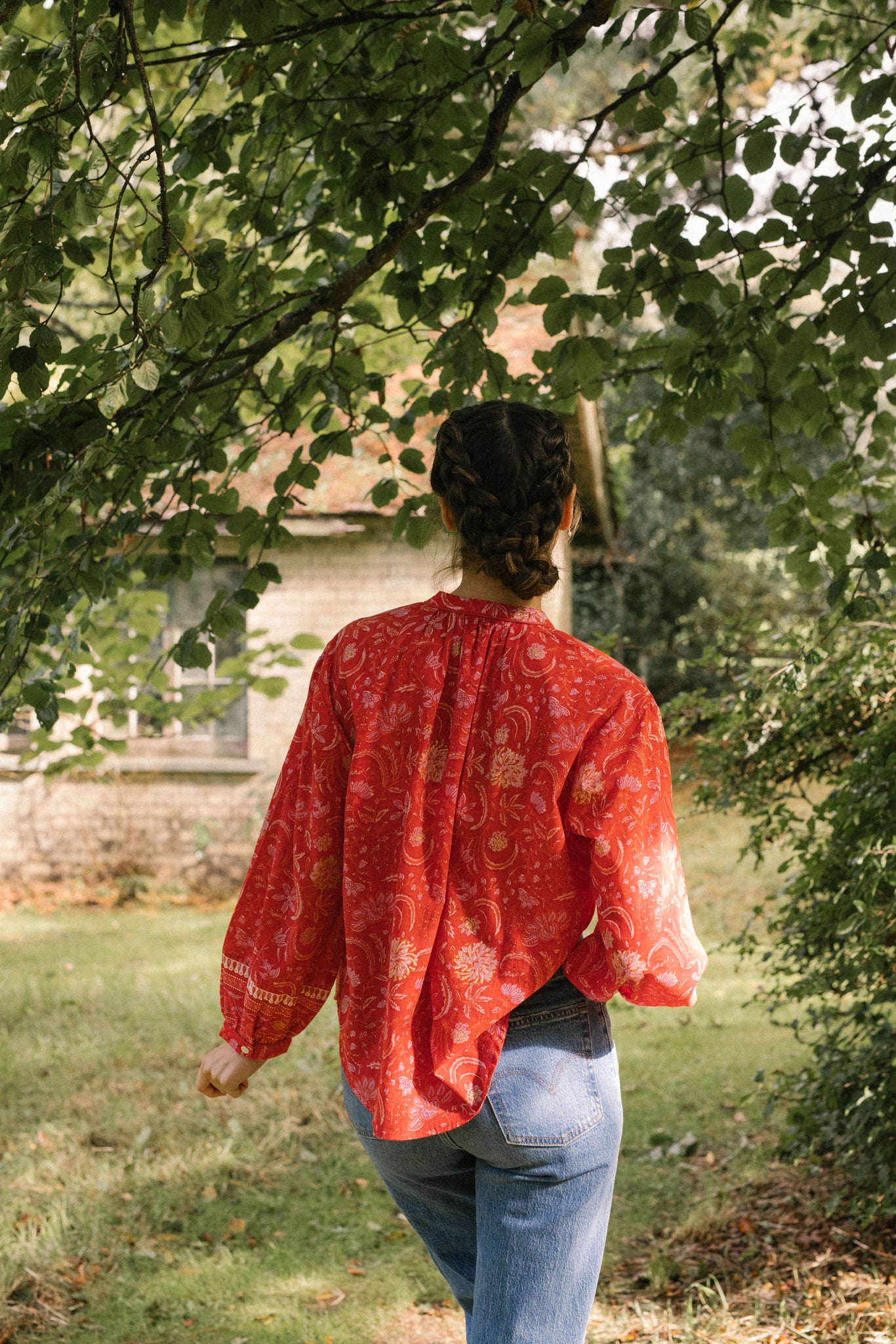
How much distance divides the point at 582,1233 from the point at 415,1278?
6.97 ft

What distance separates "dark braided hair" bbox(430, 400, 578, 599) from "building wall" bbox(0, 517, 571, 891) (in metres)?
7.36

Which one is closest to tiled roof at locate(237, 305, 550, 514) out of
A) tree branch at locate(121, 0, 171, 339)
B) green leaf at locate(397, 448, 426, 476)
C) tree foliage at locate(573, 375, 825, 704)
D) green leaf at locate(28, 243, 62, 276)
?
tree foliage at locate(573, 375, 825, 704)

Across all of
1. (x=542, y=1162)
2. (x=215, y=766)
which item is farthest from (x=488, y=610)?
(x=215, y=766)

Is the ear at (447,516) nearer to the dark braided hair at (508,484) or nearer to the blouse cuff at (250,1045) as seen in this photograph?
the dark braided hair at (508,484)

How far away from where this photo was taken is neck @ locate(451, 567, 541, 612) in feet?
5.51

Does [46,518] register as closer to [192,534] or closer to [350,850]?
[192,534]

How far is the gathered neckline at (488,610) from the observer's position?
5.48 ft

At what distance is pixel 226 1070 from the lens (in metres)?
1.69

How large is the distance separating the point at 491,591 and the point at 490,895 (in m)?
0.46

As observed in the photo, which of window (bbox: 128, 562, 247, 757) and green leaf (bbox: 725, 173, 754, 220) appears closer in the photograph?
green leaf (bbox: 725, 173, 754, 220)

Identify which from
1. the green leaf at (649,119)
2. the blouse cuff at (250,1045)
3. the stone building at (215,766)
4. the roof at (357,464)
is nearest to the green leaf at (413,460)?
the green leaf at (649,119)

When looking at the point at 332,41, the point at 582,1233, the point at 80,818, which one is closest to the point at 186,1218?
the point at 582,1233

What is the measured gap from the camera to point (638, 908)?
4.89 ft

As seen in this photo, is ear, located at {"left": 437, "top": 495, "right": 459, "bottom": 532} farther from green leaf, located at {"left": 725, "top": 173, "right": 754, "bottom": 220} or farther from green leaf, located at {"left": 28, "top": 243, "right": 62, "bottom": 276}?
green leaf, located at {"left": 725, "top": 173, "right": 754, "bottom": 220}
